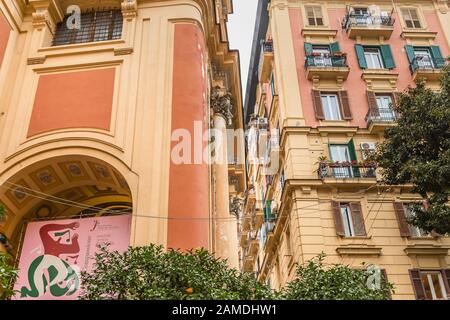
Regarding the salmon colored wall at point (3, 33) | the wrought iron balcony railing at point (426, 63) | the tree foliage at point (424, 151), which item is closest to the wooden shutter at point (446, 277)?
the tree foliage at point (424, 151)

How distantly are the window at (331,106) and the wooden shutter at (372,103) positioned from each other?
4.87ft

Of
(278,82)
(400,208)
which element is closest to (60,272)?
(400,208)

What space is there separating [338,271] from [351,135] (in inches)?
580

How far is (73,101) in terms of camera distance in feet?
45.8

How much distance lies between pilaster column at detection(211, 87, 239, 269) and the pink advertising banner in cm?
667

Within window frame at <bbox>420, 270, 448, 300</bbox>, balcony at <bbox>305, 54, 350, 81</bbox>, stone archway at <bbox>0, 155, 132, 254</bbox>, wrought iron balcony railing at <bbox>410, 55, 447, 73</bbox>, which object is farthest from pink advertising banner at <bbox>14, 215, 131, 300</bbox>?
wrought iron balcony railing at <bbox>410, 55, 447, 73</bbox>

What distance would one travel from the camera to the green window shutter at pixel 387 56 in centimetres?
2375

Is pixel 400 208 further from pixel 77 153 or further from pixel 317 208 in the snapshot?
pixel 77 153

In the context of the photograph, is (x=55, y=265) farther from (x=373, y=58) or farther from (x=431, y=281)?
(x=373, y=58)

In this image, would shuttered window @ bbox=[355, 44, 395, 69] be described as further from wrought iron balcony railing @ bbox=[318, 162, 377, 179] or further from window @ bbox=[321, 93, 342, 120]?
wrought iron balcony railing @ bbox=[318, 162, 377, 179]

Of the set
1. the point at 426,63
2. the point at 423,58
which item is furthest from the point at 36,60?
the point at 426,63

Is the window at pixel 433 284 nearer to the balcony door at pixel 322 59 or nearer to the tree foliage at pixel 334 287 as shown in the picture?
the balcony door at pixel 322 59

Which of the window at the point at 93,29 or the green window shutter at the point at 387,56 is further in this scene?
the green window shutter at the point at 387,56

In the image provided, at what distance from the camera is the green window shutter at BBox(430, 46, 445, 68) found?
2358 cm
